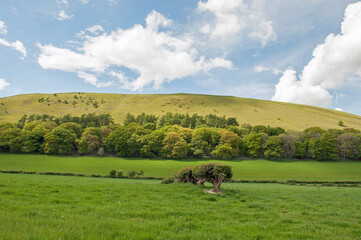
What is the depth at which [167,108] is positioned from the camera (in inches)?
6186

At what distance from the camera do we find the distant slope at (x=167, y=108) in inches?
5153

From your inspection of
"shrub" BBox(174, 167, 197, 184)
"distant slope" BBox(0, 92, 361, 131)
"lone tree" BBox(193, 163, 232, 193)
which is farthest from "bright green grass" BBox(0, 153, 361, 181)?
"distant slope" BBox(0, 92, 361, 131)

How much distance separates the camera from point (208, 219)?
8711 millimetres

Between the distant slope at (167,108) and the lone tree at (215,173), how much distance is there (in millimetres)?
116330

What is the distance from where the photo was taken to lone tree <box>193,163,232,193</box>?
17.2 meters

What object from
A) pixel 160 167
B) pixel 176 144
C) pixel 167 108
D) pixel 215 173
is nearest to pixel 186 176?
pixel 215 173

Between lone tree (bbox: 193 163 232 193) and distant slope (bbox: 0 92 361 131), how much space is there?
116330 mm

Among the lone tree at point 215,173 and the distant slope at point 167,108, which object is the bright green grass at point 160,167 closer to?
the lone tree at point 215,173

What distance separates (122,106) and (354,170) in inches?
5825

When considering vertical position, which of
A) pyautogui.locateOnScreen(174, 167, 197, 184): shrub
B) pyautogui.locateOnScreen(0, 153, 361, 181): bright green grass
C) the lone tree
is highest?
the lone tree

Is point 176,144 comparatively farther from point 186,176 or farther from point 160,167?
point 186,176

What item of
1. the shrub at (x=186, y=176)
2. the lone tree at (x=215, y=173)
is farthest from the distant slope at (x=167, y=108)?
the lone tree at (x=215, y=173)

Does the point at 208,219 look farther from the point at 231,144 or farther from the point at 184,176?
the point at 231,144

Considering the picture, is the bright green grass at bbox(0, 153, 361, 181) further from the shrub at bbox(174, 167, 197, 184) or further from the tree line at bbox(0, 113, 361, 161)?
the shrub at bbox(174, 167, 197, 184)
